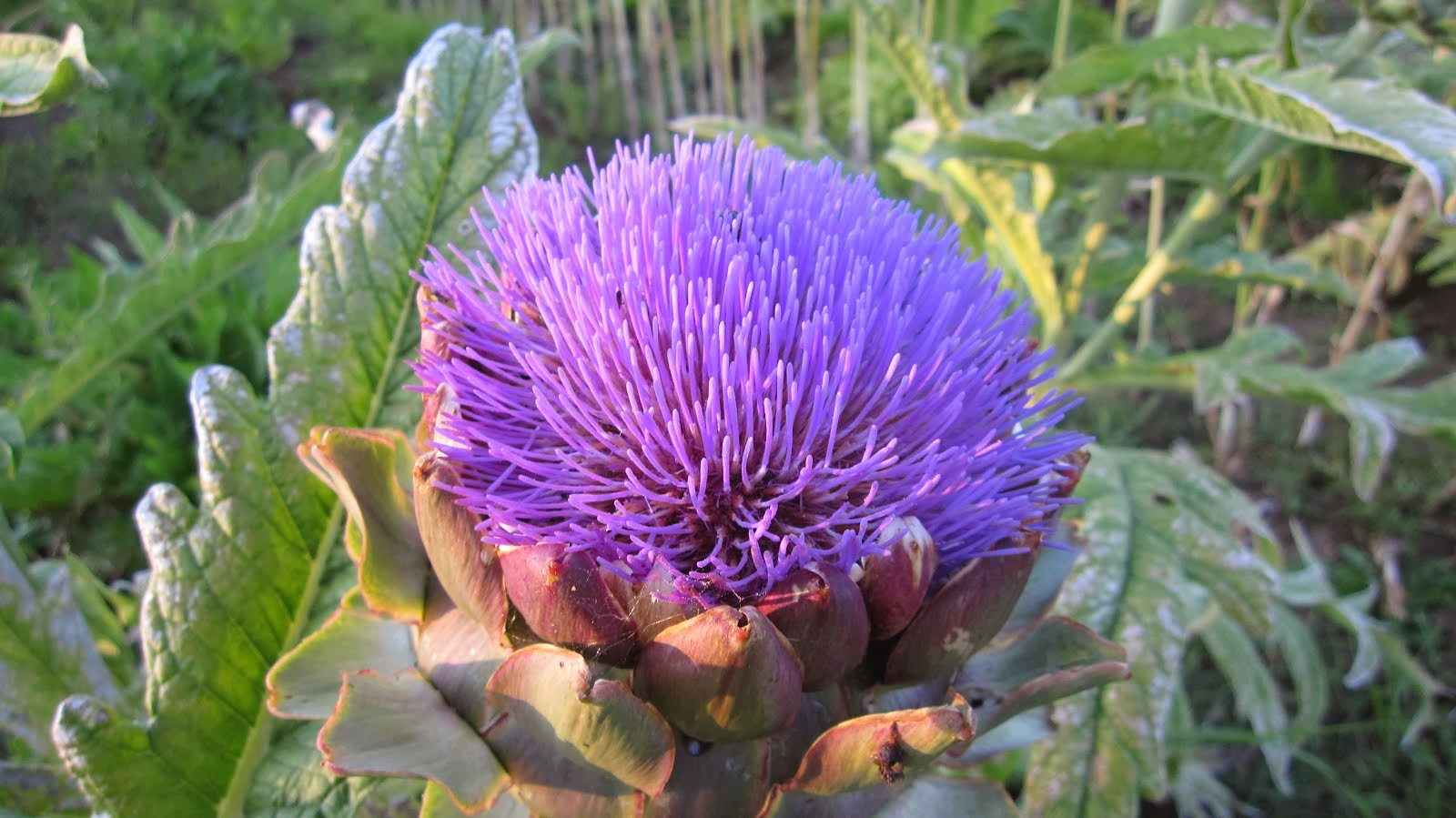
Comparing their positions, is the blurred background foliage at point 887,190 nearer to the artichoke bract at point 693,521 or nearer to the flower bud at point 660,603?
the artichoke bract at point 693,521

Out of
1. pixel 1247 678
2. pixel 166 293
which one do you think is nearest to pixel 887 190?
pixel 1247 678

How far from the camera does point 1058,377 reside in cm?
103

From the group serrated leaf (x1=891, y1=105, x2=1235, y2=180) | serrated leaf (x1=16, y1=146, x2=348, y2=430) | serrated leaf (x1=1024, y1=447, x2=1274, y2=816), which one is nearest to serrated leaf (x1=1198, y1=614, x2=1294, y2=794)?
serrated leaf (x1=1024, y1=447, x2=1274, y2=816)

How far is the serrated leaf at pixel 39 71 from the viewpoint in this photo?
0.44 metres

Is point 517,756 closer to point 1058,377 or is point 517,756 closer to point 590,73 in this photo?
point 1058,377

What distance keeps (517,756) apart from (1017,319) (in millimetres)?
347

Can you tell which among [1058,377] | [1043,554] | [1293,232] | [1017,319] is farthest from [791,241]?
[1293,232]

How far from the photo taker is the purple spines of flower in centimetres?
49

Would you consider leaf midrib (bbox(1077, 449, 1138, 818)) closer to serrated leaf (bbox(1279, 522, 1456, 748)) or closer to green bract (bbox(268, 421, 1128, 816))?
green bract (bbox(268, 421, 1128, 816))

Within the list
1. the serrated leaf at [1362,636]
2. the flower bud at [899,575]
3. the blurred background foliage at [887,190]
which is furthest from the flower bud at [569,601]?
the serrated leaf at [1362,636]

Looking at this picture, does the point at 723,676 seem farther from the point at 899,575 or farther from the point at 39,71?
the point at 39,71

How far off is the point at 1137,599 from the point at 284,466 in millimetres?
579

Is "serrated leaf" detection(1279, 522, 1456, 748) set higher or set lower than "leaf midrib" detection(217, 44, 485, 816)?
lower

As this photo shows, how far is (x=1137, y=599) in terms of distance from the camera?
737mm
